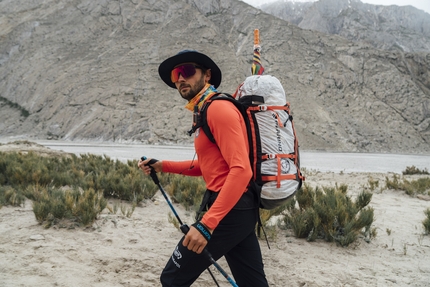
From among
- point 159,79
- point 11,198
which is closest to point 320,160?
point 11,198

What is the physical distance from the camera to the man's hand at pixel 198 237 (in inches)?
77.7

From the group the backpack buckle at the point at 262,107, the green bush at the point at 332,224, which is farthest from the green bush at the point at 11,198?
the backpack buckle at the point at 262,107

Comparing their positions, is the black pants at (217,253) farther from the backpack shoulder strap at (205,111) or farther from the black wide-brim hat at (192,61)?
the black wide-brim hat at (192,61)

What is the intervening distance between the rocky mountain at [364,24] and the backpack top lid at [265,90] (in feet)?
303

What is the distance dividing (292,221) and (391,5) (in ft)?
448

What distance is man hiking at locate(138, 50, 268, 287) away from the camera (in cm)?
199

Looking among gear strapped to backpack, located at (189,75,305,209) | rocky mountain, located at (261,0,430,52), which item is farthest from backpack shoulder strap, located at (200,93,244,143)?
rocky mountain, located at (261,0,430,52)

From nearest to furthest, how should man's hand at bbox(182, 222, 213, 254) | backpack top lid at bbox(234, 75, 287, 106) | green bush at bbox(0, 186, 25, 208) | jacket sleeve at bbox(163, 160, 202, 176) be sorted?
man's hand at bbox(182, 222, 213, 254) → backpack top lid at bbox(234, 75, 287, 106) → jacket sleeve at bbox(163, 160, 202, 176) → green bush at bbox(0, 186, 25, 208)

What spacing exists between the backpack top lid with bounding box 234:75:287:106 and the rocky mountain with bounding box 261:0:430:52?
92.4 metres

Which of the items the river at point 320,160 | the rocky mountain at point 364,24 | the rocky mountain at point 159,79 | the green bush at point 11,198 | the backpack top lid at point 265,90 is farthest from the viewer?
the rocky mountain at point 364,24

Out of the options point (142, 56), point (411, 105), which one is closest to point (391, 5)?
point (411, 105)

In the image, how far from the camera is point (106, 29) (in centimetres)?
5112

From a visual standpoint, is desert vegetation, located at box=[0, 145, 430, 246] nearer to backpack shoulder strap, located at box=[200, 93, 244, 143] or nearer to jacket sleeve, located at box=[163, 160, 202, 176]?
jacket sleeve, located at box=[163, 160, 202, 176]

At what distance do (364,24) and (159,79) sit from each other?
72687 mm
